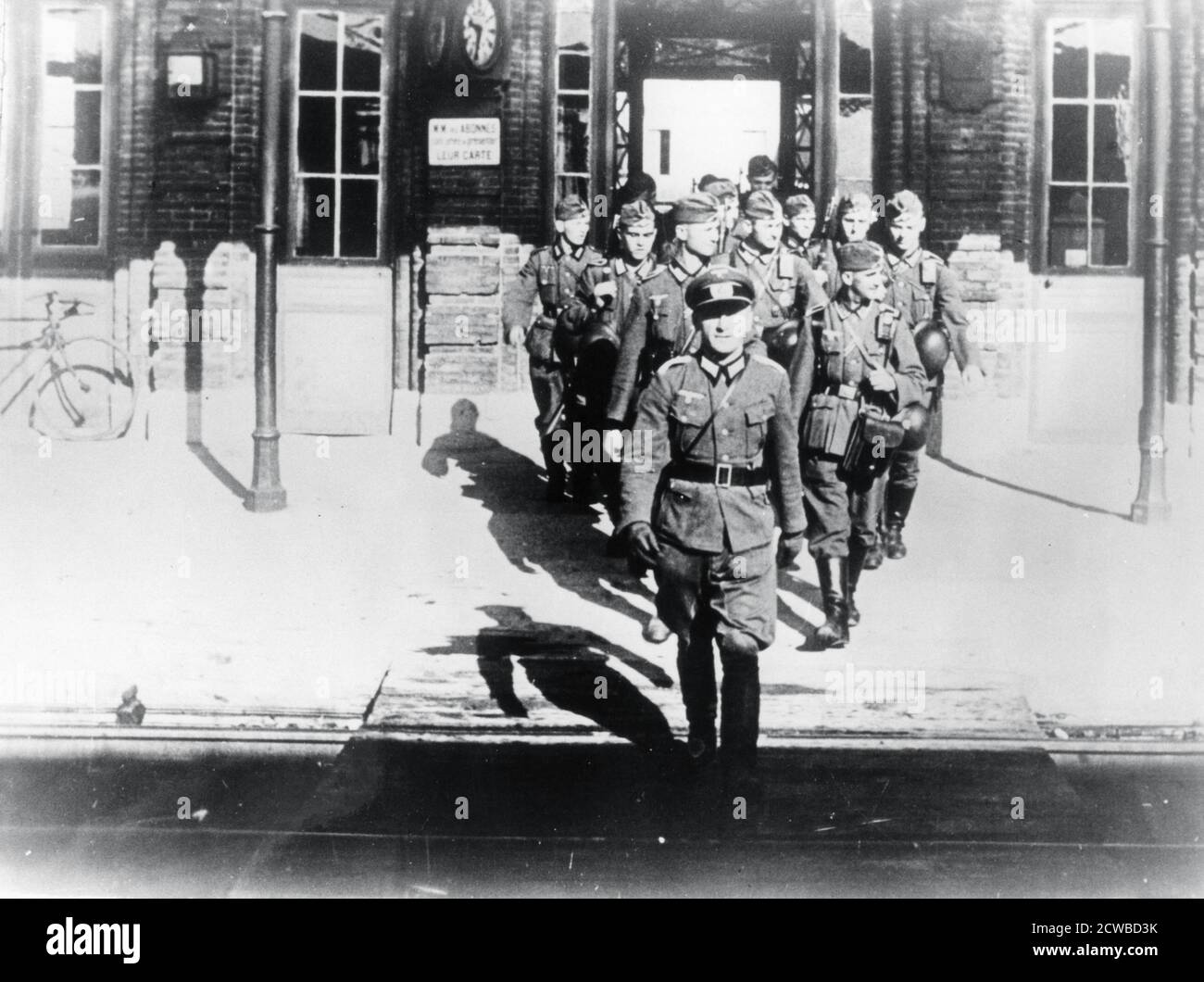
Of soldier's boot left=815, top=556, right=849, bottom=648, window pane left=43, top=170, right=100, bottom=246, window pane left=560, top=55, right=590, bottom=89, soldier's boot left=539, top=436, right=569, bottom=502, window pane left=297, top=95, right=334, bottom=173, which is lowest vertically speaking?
soldier's boot left=815, top=556, right=849, bottom=648

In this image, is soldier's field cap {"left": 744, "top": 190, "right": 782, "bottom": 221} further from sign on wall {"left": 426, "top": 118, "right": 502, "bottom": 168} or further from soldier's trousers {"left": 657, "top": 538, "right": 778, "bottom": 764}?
soldier's trousers {"left": 657, "top": 538, "right": 778, "bottom": 764}

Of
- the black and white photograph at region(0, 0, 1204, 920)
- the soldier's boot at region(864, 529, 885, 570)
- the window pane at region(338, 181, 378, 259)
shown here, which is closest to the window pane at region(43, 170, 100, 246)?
the black and white photograph at region(0, 0, 1204, 920)

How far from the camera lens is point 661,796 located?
492 cm

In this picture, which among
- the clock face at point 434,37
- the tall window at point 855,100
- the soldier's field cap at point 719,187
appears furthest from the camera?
the tall window at point 855,100

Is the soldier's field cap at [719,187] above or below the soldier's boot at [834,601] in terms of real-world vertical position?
above

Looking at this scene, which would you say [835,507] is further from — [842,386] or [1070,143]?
[1070,143]

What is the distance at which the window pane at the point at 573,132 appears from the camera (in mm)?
8289

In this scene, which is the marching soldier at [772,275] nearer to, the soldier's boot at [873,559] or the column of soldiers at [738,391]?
the column of soldiers at [738,391]

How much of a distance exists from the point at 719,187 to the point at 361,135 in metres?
1.95

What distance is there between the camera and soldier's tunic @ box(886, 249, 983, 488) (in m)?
6.57

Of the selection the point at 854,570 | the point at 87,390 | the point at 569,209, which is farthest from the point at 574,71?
the point at 854,570

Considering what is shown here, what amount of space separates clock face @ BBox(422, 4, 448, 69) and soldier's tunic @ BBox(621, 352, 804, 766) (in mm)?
2937

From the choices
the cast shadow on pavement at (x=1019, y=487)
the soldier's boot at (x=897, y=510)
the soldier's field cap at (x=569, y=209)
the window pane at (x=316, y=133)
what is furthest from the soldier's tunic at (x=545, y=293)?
the cast shadow on pavement at (x=1019, y=487)

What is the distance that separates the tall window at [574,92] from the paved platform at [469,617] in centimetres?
296
